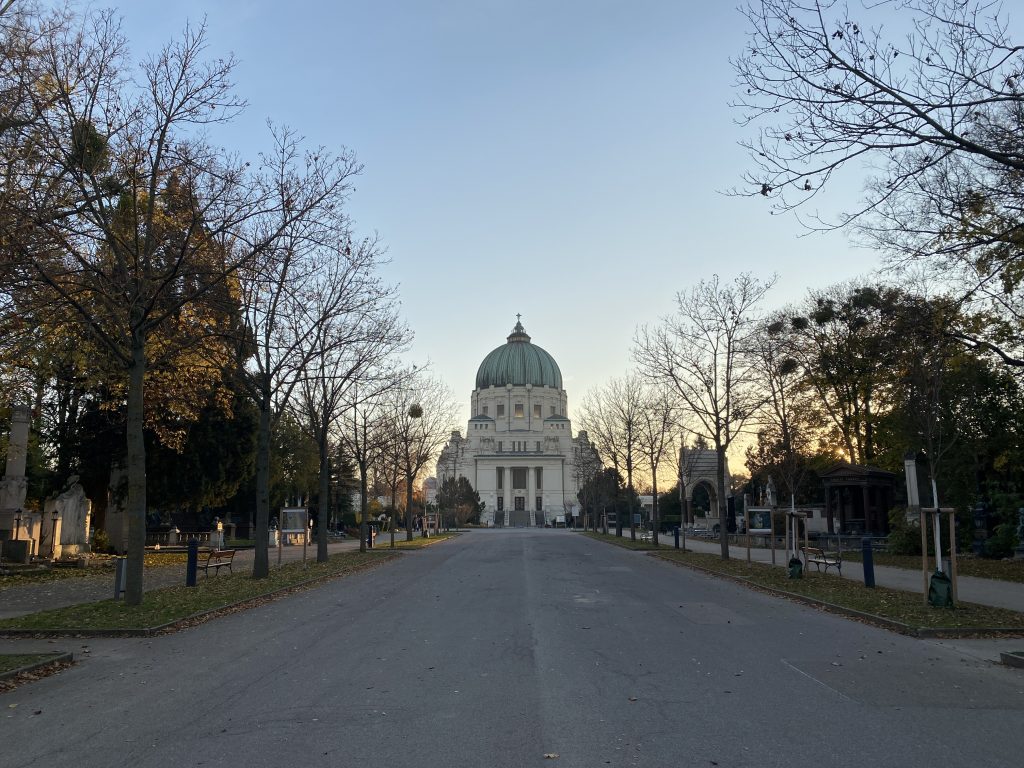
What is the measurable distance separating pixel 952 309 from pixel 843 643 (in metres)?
8.17

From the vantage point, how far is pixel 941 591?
14.8 m

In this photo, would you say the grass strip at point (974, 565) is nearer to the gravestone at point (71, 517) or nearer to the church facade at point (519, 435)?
the gravestone at point (71, 517)

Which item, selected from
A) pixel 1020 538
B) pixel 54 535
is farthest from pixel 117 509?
pixel 1020 538

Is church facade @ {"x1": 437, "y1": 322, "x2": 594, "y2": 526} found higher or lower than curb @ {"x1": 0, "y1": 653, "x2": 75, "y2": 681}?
higher

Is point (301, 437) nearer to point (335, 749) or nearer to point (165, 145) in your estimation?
point (165, 145)

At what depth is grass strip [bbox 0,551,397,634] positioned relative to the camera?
1351cm

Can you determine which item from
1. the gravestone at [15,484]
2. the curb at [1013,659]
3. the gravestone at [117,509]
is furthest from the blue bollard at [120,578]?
the gravestone at [117,509]

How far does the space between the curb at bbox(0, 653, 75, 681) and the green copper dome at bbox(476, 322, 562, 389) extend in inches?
5100

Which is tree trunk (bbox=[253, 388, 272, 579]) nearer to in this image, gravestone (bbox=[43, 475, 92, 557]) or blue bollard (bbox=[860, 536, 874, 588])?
gravestone (bbox=[43, 475, 92, 557])

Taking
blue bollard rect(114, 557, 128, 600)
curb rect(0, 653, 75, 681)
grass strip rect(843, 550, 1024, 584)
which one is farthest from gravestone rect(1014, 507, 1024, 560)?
curb rect(0, 653, 75, 681)

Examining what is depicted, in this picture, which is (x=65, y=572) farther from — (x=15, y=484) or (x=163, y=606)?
(x=163, y=606)

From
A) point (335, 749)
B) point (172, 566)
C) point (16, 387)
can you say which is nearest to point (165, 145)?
point (16, 387)

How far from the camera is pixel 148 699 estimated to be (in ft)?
27.4

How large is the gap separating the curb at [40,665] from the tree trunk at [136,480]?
4791 millimetres
